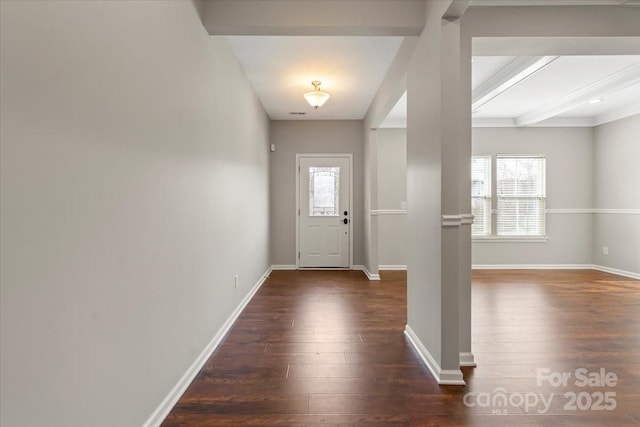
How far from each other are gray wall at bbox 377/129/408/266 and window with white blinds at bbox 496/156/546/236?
1.78 m

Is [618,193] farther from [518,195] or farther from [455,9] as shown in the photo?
[455,9]

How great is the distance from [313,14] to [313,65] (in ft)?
3.88

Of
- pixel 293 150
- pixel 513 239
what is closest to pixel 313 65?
pixel 293 150

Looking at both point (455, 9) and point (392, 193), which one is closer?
point (455, 9)

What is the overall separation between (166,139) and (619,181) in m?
7.01

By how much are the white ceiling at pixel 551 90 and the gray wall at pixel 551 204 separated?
0.30 metres

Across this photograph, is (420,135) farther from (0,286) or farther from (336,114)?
(336,114)

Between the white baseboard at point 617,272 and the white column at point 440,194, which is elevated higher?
the white column at point 440,194

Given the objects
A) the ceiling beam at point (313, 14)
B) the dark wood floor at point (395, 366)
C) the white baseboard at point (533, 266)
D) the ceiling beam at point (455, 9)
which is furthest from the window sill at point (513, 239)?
the ceiling beam at point (455, 9)

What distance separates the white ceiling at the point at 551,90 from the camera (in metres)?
3.61

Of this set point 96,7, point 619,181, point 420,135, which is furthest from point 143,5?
point 619,181

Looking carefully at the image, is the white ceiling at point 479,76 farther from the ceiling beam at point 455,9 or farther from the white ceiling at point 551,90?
the ceiling beam at point 455,9

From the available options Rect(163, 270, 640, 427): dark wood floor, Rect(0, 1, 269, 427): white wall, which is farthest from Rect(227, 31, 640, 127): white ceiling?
Rect(163, 270, 640, 427): dark wood floor

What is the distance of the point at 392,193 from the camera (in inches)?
239
